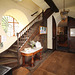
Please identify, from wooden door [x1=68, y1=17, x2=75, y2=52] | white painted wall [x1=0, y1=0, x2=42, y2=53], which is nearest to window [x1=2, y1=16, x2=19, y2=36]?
white painted wall [x1=0, y1=0, x2=42, y2=53]

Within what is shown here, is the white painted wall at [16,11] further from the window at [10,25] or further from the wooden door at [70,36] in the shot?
the wooden door at [70,36]

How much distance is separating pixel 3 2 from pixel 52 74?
167 inches

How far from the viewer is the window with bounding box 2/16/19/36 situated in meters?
4.28

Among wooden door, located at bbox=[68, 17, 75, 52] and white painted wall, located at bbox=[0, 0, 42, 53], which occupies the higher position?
white painted wall, located at bbox=[0, 0, 42, 53]

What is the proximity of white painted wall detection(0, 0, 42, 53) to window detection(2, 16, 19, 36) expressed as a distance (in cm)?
52

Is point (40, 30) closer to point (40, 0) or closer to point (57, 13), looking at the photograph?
point (40, 0)

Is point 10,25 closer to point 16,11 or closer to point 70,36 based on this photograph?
point 16,11

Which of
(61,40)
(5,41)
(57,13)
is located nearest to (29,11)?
(57,13)

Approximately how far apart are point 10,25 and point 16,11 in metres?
1.31

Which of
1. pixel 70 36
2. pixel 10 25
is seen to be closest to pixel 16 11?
pixel 10 25

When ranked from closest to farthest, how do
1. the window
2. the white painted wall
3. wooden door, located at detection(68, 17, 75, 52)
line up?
the white painted wall, the window, wooden door, located at detection(68, 17, 75, 52)

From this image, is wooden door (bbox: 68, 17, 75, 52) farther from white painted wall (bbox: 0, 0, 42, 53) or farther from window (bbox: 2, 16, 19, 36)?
window (bbox: 2, 16, 19, 36)

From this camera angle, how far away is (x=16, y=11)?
3904mm

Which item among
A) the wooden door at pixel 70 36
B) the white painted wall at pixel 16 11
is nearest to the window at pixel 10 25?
the white painted wall at pixel 16 11
